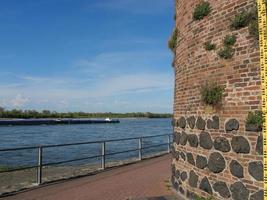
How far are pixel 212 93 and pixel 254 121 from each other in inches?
54.4

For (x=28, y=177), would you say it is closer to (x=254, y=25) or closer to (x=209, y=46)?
(x=209, y=46)

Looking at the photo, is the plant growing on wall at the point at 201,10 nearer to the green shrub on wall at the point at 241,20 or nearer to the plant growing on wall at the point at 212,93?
the green shrub on wall at the point at 241,20

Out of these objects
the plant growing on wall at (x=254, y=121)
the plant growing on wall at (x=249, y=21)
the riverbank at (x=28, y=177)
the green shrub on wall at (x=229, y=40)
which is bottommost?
the riverbank at (x=28, y=177)

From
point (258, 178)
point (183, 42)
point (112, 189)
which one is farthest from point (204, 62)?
point (112, 189)

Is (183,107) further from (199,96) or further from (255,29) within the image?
(255,29)

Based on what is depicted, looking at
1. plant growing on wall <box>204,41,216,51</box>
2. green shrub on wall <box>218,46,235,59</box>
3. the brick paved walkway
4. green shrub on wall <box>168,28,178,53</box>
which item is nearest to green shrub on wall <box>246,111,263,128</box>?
green shrub on wall <box>218,46,235,59</box>

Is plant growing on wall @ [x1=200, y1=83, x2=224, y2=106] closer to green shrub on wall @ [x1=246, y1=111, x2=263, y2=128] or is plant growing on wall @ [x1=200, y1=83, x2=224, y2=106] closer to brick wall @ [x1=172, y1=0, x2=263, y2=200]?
brick wall @ [x1=172, y1=0, x2=263, y2=200]

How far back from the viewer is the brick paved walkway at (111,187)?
10930 millimetres

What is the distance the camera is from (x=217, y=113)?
8.77 meters

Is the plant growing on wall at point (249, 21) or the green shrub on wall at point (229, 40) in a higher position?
the plant growing on wall at point (249, 21)

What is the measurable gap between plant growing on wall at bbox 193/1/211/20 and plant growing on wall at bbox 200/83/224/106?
1.48 m

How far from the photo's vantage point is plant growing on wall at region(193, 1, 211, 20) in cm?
927

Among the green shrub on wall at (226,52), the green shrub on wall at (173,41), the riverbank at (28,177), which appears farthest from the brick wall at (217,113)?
the riverbank at (28,177)

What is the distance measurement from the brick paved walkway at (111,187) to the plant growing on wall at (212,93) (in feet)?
10.0
